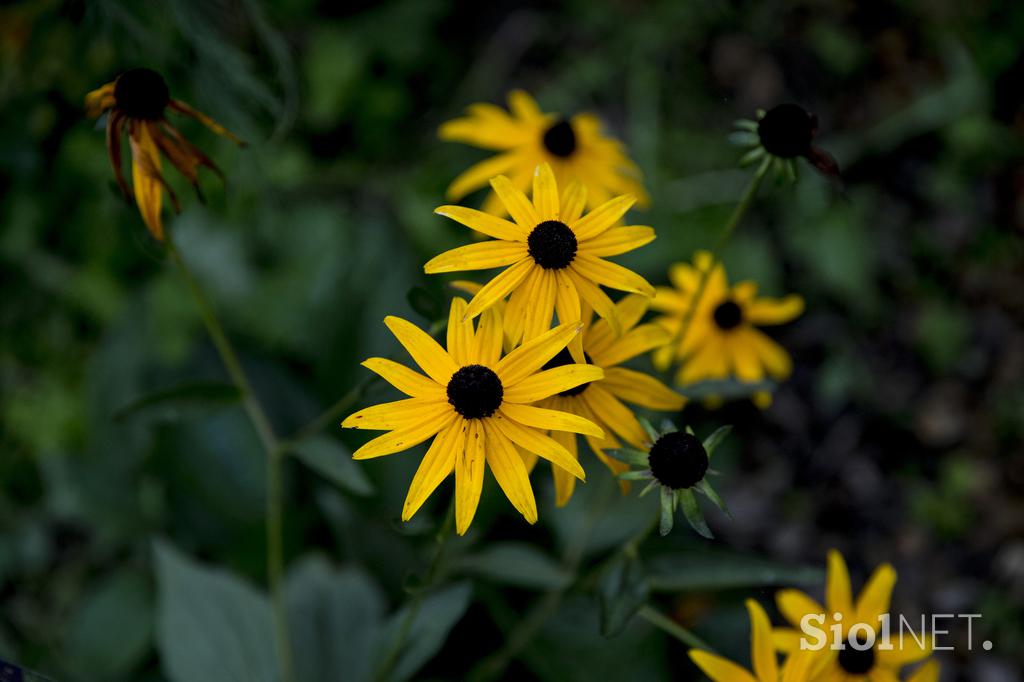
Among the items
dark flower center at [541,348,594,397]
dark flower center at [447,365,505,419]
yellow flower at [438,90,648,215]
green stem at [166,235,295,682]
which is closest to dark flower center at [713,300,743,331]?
yellow flower at [438,90,648,215]

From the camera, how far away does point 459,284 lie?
Answer: 53.7 inches

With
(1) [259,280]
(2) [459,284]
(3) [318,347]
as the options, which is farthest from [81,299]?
(2) [459,284]

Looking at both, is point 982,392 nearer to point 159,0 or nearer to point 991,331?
point 991,331

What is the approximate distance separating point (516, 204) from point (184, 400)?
0.76 metres

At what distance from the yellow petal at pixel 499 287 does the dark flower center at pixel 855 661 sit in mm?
868

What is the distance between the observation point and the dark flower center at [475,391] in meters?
1.23

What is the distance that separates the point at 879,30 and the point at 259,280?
2687 millimetres

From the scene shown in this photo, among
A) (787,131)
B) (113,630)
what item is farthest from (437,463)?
(113,630)

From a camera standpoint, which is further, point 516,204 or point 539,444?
point 516,204

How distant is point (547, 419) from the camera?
1242mm

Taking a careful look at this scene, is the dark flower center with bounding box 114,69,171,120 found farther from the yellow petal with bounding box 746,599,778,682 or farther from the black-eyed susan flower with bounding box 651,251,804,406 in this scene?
the yellow petal with bounding box 746,599,778,682

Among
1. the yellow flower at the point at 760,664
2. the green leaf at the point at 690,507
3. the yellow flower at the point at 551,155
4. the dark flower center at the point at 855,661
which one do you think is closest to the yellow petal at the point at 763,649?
the yellow flower at the point at 760,664

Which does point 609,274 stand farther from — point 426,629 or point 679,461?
point 426,629

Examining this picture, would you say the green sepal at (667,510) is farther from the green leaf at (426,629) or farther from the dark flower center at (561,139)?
the dark flower center at (561,139)
